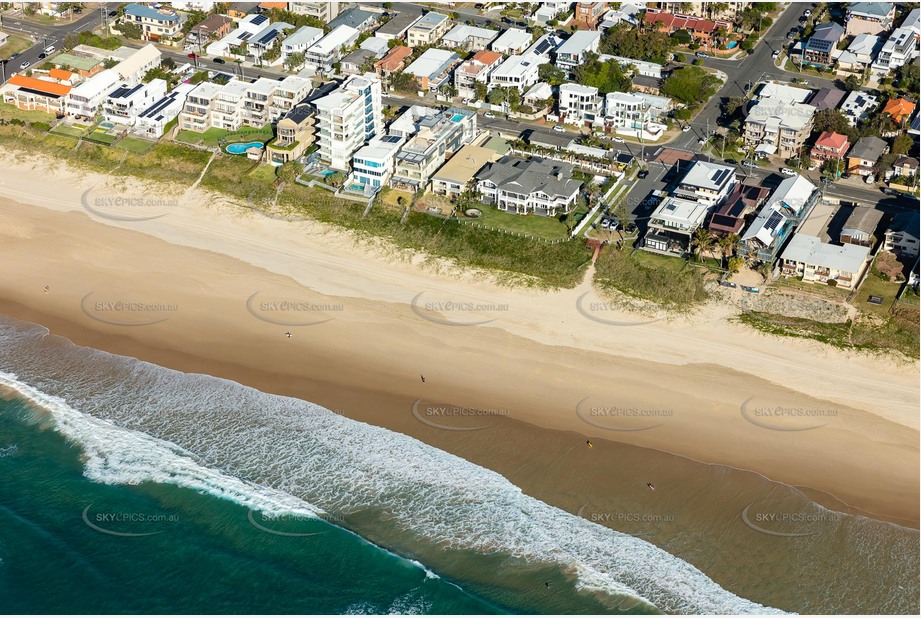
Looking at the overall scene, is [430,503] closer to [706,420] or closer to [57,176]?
[706,420]

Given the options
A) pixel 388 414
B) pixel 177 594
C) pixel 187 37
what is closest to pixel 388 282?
pixel 388 414

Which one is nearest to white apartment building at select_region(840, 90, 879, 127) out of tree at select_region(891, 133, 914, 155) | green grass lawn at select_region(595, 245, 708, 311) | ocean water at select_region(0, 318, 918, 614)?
tree at select_region(891, 133, 914, 155)

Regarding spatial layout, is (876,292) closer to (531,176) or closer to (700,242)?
(700,242)

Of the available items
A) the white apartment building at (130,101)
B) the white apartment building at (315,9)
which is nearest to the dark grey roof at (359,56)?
the white apartment building at (315,9)

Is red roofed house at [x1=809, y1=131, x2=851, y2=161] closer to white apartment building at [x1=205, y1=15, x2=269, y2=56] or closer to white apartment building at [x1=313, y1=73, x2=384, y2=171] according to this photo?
white apartment building at [x1=313, y1=73, x2=384, y2=171]

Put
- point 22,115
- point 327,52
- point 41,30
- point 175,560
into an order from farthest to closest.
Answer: point 41,30
point 327,52
point 22,115
point 175,560

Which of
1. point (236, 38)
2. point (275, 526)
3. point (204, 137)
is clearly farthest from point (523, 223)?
point (236, 38)
